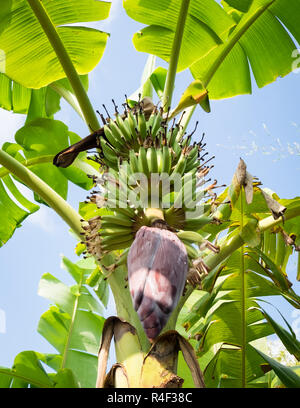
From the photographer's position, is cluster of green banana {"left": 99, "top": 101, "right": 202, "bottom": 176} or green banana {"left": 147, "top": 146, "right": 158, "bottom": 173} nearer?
green banana {"left": 147, "top": 146, "right": 158, "bottom": 173}

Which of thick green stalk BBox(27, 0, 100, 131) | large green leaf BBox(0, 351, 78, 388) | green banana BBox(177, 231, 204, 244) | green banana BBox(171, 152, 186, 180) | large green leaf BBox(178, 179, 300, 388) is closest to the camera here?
green banana BBox(177, 231, 204, 244)

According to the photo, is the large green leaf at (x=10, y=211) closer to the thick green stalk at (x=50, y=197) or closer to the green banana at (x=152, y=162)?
the thick green stalk at (x=50, y=197)

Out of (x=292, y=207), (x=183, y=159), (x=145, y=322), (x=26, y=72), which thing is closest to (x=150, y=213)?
(x=183, y=159)

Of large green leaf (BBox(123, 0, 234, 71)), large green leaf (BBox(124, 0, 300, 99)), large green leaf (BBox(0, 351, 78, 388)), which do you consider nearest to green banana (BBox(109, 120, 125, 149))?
large green leaf (BBox(124, 0, 300, 99))

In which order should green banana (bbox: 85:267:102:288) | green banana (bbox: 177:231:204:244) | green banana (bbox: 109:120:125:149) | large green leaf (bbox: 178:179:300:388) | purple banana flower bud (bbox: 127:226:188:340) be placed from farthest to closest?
green banana (bbox: 85:267:102:288)
large green leaf (bbox: 178:179:300:388)
green banana (bbox: 109:120:125:149)
green banana (bbox: 177:231:204:244)
purple banana flower bud (bbox: 127:226:188:340)

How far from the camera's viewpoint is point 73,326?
2.51 meters

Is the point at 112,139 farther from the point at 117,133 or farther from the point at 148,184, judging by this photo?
the point at 148,184

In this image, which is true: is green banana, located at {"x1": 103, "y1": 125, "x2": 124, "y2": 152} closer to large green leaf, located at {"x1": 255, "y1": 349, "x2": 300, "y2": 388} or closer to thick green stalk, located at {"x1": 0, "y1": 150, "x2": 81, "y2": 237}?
thick green stalk, located at {"x1": 0, "y1": 150, "x2": 81, "y2": 237}

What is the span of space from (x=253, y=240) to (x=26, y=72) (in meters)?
1.36

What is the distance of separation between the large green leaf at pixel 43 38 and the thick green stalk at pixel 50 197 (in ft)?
2.32

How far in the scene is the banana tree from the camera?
100 cm

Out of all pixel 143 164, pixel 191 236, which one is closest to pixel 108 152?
pixel 143 164

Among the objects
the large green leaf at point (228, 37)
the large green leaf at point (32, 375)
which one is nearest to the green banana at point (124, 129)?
the large green leaf at point (228, 37)
